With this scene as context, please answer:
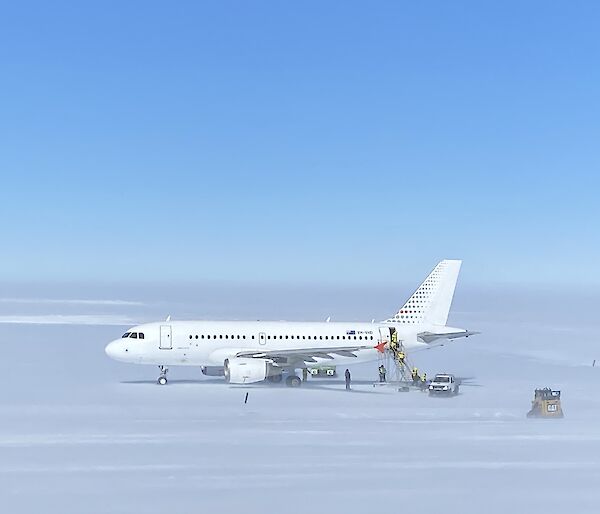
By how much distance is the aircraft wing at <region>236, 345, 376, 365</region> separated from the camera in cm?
3941

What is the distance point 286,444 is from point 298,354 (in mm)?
14477

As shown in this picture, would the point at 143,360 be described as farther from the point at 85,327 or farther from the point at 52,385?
the point at 85,327

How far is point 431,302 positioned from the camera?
44875 millimetres

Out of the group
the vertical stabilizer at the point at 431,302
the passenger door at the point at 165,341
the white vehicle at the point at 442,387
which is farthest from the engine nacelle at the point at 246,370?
the vertical stabilizer at the point at 431,302

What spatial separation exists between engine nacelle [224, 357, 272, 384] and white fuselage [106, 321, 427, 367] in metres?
1.52

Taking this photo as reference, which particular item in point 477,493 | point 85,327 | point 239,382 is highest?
point 85,327

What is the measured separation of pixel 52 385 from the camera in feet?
124

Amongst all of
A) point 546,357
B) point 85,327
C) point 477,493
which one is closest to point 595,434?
point 477,493

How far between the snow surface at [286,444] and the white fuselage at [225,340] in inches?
55.9

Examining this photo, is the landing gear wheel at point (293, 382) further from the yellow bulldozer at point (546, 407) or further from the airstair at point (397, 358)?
the yellow bulldozer at point (546, 407)

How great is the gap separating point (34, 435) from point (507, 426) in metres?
15.9

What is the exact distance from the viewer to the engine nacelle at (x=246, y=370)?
1517 inches

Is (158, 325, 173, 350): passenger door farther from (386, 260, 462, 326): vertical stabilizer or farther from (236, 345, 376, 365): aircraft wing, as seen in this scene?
(386, 260, 462, 326): vertical stabilizer

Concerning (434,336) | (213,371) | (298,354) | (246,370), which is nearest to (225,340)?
Answer: (246,370)
